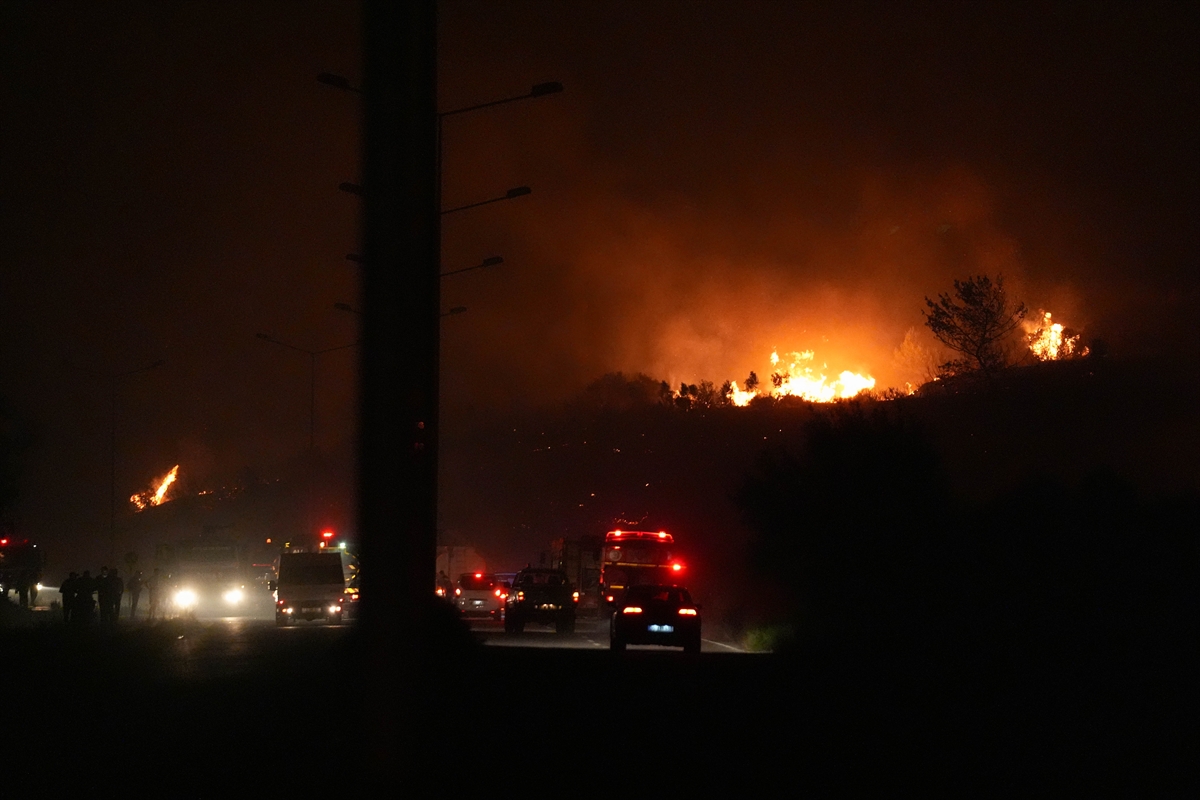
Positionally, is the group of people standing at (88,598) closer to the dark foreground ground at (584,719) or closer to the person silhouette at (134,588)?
the person silhouette at (134,588)

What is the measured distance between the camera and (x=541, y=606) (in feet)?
134

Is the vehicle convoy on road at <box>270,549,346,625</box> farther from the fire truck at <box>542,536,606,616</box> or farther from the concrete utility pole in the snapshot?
the concrete utility pole

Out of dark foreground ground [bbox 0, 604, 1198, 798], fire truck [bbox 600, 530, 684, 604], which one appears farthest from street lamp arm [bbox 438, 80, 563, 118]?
fire truck [bbox 600, 530, 684, 604]

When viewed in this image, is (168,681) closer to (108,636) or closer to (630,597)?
(108,636)

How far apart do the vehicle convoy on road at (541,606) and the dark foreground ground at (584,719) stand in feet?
52.6

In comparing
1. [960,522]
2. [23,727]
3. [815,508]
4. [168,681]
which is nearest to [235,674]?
[168,681]

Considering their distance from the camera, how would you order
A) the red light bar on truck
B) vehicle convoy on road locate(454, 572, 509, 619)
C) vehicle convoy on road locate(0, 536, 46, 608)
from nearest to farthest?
vehicle convoy on road locate(454, 572, 509, 619) < the red light bar on truck < vehicle convoy on road locate(0, 536, 46, 608)

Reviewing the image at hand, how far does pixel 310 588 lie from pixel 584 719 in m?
27.6

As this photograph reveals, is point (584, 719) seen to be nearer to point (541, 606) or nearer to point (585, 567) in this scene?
point (541, 606)

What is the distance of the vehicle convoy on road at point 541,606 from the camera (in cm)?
4088

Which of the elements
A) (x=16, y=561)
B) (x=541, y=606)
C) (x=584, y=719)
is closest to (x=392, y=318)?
(x=584, y=719)

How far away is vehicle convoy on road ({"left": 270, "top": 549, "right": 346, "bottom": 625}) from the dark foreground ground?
1579 centimetres

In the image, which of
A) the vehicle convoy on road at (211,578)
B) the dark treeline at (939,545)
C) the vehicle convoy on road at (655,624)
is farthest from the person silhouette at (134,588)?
the dark treeline at (939,545)

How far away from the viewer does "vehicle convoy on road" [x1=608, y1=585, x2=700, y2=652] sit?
2991 cm
